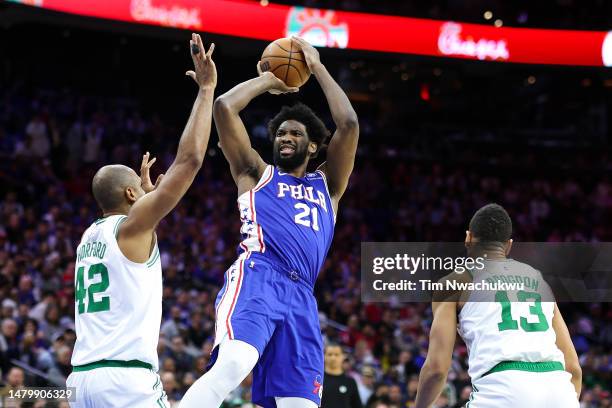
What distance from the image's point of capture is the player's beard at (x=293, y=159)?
18.6 ft

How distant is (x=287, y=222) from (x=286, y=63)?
1103 mm

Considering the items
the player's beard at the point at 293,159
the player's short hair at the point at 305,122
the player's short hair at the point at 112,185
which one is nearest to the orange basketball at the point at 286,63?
the player's short hair at the point at 305,122

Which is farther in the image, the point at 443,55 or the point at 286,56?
the point at 443,55

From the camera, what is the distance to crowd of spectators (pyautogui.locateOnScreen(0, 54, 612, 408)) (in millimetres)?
11641

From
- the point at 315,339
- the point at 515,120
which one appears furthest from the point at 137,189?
the point at 515,120

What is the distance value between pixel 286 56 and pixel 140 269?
1903 mm

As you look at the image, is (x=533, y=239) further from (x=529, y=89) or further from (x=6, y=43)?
(x=6, y=43)

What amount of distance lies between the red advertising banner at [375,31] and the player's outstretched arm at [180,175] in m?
13.2

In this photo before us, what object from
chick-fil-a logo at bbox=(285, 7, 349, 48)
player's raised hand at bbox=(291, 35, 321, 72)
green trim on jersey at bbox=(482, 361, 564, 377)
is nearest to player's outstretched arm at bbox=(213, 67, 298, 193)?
player's raised hand at bbox=(291, 35, 321, 72)

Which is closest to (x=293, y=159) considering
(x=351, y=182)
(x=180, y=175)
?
(x=180, y=175)

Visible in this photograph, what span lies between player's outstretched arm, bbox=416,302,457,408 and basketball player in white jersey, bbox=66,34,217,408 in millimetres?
1377

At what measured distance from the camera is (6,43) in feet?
72.8

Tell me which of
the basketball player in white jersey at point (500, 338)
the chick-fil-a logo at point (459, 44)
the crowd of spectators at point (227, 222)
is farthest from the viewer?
the chick-fil-a logo at point (459, 44)

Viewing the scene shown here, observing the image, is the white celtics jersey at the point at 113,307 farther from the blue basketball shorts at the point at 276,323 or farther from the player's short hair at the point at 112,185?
the blue basketball shorts at the point at 276,323
